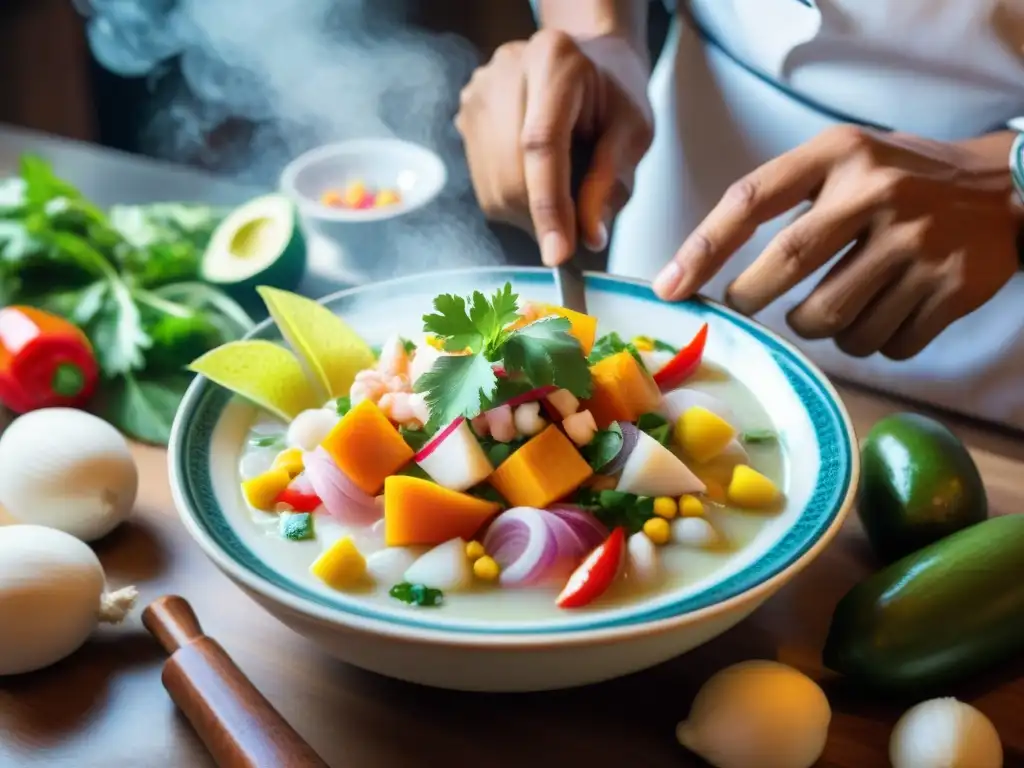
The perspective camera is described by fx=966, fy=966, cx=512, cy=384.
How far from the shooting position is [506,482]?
1.02 meters

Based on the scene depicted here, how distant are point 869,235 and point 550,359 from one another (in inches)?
23.2

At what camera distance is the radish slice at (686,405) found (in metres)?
1.18

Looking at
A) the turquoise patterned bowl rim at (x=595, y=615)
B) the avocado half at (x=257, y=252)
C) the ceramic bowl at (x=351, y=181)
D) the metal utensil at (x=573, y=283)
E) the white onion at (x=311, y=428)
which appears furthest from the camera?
the ceramic bowl at (x=351, y=181)

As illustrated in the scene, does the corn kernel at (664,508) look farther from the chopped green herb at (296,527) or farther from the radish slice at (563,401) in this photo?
the chopped green herb at (296,527)

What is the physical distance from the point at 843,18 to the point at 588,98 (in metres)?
0.43

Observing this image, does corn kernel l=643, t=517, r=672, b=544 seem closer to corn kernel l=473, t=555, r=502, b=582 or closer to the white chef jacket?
corn kernel l=473, t=555, r=502, b=582

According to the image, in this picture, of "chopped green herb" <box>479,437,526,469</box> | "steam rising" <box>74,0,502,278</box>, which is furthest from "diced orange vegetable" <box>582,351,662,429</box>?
"steam rising" <box>74,0,502,278</box>

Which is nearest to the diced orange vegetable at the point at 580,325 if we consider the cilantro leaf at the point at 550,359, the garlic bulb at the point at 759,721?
the cilantro leaf at the point at 550,359

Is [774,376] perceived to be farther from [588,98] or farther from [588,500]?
[588,98]

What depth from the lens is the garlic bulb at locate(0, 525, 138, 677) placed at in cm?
102

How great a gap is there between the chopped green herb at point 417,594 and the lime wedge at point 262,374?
0.37 metres

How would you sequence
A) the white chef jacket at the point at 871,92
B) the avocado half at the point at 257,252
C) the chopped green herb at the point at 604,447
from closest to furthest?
1. the chopped green herb at the point at 604,447
2. the white chef jacket at the point at 871,92
3. the avocado half at the point at 257,252

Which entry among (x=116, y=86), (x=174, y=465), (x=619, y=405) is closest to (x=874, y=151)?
(x=619, y=405)

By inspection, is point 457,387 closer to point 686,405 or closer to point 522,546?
point 522,546
